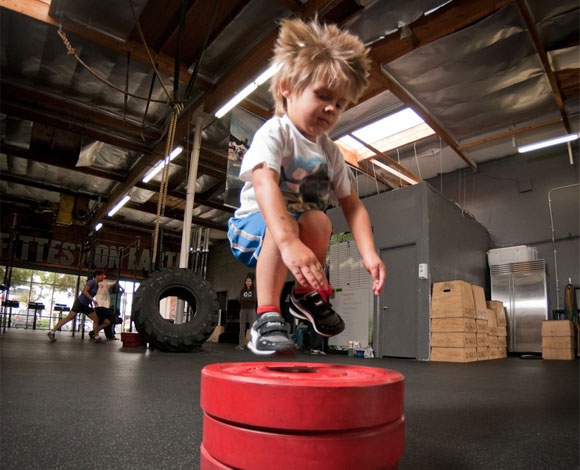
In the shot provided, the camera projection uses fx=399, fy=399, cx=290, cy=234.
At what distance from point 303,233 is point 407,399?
1.17 meters

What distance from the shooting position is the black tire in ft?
13.3

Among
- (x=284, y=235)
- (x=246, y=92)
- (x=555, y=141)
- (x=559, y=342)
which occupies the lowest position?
(x=559, y=342)

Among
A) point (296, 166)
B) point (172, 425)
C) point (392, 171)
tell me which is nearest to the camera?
point (296, 166)

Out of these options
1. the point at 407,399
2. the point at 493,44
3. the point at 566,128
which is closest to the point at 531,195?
the point at 566,128

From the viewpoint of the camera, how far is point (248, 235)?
45.6 inches

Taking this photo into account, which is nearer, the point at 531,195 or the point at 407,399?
the point at 407,399

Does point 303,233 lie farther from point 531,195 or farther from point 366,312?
→ point 531,195

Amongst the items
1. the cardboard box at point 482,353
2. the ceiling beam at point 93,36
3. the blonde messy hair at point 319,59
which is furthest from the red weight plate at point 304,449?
the cardboard box at point 482,353

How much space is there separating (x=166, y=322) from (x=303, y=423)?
4038mm

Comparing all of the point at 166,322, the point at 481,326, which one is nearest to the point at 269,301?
the point at 166,322

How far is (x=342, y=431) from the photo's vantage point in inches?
22.4

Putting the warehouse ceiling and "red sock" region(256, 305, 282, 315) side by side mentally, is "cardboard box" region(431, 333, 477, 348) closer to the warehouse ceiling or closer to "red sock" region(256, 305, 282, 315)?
the warehouse ceiling

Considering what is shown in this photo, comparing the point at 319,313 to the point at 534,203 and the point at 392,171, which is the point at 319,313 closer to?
the point at 392,171

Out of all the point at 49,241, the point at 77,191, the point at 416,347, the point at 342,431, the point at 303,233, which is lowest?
the point at 416,347
